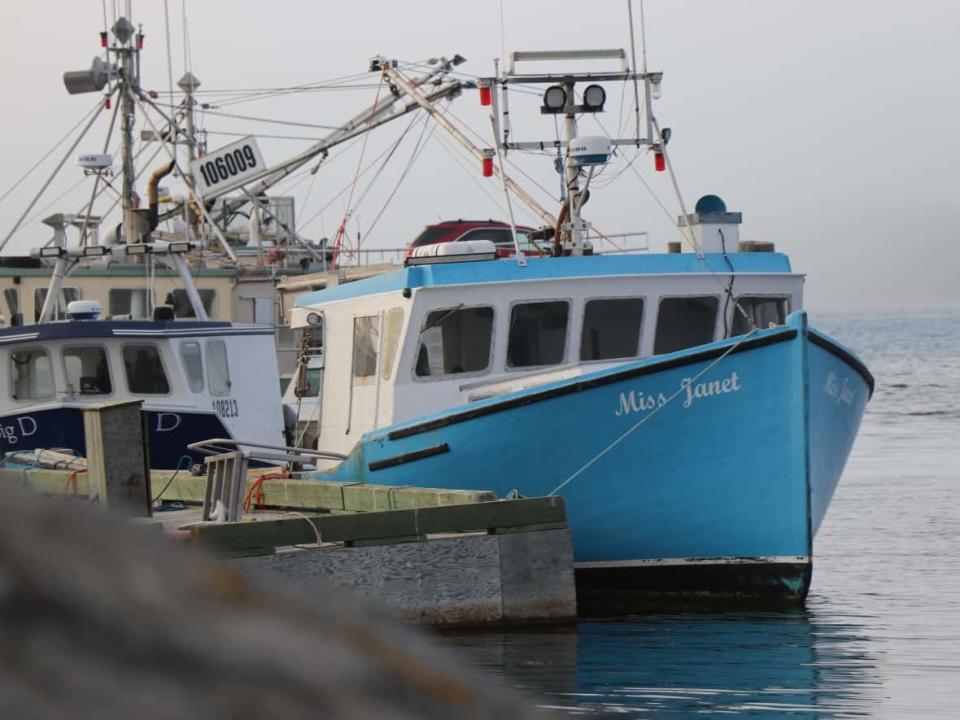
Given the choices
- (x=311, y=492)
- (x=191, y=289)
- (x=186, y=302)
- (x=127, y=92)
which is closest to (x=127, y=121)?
(x=127, y=92)

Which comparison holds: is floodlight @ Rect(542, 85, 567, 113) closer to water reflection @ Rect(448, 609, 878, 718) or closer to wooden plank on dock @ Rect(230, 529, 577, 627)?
water reflection @ Rect(448, 609, 878, 718)

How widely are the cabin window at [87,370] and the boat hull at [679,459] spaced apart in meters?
5.74

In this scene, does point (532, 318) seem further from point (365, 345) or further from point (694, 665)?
point (694, 665)

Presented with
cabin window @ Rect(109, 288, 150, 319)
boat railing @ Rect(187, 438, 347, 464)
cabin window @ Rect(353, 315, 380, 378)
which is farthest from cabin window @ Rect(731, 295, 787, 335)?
cabin window @ Rect(109, 288, 150, 319)

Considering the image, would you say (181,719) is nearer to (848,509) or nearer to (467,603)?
(467,603)

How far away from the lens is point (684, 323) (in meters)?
12.7

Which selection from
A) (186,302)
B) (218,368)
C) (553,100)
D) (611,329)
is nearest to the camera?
(611,329)

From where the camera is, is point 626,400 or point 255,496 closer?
point 626,400

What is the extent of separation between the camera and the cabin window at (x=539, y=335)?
40.8 feet

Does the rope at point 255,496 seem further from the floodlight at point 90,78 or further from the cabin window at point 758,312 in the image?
the floodlight at point 90,78

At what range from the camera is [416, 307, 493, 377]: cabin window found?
12.3 metres

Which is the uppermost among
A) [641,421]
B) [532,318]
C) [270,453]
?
[532,318]

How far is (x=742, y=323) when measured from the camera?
12812 mm

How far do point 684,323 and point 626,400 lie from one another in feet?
5.85
